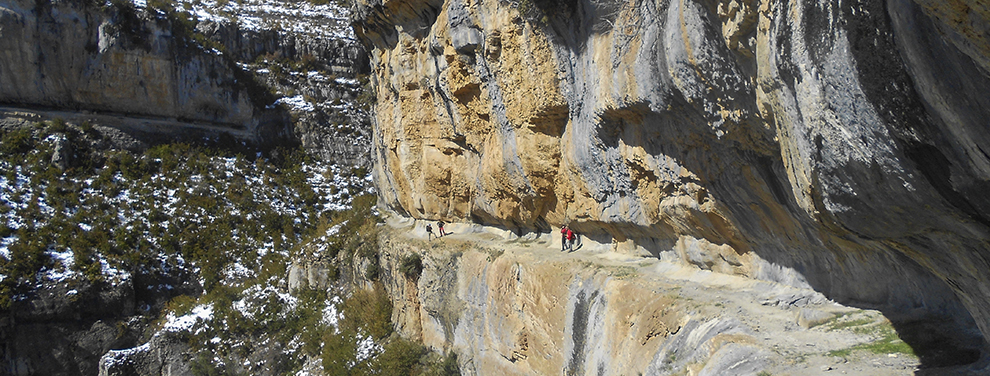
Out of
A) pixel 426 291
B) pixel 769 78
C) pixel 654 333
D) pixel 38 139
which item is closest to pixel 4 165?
pixel 38 139

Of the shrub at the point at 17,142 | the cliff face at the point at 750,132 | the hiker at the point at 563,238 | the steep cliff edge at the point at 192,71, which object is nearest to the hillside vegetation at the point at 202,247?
the shrub at the point at 17,142

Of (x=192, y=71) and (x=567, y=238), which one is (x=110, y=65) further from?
(x=567, y=238)

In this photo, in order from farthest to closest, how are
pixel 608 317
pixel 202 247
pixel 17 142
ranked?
pixel 17 142 → pixel 202 247 → pixel 608 317

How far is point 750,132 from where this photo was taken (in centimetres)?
506

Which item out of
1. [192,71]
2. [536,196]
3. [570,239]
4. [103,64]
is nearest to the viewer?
[570,239]

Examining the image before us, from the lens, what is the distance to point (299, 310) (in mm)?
18109

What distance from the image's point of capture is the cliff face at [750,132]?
281 centimetres

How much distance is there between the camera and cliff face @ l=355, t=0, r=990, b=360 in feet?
9.22

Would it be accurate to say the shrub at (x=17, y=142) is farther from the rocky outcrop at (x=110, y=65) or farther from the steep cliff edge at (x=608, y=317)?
the steep cliff edge at (x=608, y=317)

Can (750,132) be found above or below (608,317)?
above

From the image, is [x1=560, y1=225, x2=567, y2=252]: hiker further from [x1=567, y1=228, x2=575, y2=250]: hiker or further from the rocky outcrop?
the rocky outcrop

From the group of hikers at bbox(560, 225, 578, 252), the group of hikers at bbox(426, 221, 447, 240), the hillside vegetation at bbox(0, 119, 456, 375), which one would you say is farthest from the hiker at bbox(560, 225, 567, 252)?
the group of hikers at bbox(426, 221, 447, 240)

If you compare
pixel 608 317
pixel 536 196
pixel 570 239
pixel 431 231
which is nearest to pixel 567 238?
pixel 570 239

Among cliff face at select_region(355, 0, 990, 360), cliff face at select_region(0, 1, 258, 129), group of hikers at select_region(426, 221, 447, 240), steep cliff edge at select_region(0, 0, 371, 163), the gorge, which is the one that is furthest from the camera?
steep cliff edge at select_region(0, 0, 371, 163)
